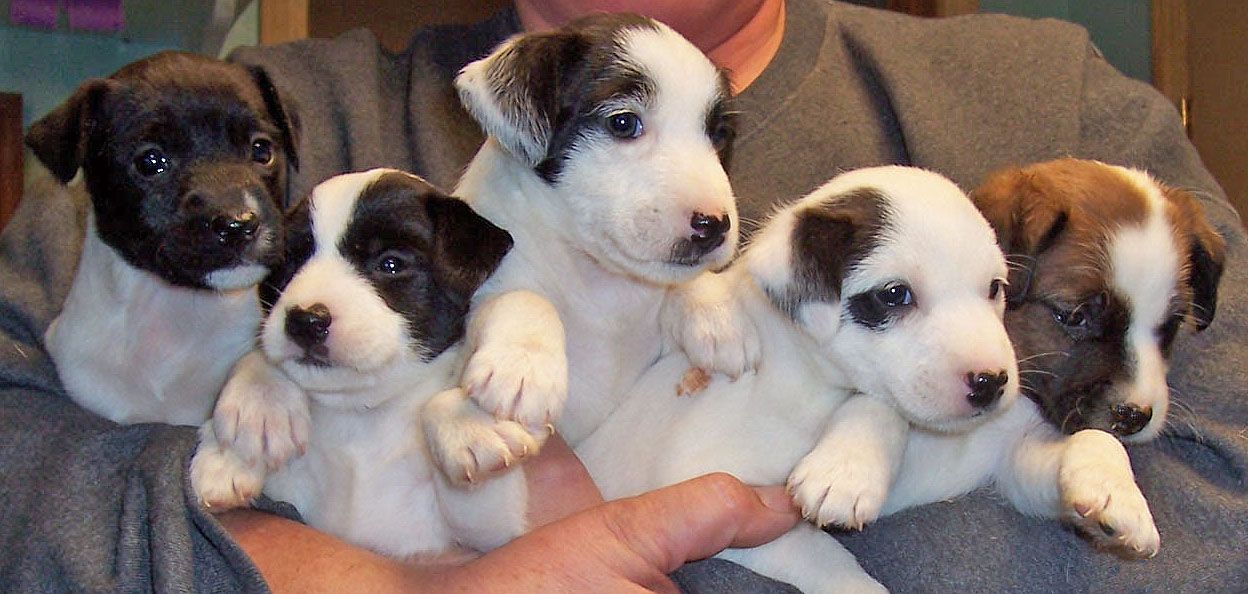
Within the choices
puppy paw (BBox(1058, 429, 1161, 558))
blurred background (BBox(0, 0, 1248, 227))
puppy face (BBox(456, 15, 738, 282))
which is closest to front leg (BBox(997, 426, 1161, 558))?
puppy paw (BBox(1058, 429, 1161, 558))

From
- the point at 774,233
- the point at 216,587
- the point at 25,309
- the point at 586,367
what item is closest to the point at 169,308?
the point at 25,309

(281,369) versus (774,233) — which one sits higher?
(774,233)

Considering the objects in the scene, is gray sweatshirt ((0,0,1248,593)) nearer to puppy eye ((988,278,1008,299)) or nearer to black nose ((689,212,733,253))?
puppy eye ((988,278,1008,299))

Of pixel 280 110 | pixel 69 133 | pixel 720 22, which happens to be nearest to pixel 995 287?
pixel 720 22

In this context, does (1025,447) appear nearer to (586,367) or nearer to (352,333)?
(586,367)

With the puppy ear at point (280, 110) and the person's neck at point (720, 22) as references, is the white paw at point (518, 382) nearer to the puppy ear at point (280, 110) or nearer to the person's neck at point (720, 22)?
the puppy ear at point (280, 110)

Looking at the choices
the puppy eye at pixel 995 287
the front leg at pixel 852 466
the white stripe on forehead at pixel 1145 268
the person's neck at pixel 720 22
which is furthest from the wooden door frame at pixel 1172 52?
the front leg at pixel 852 466
